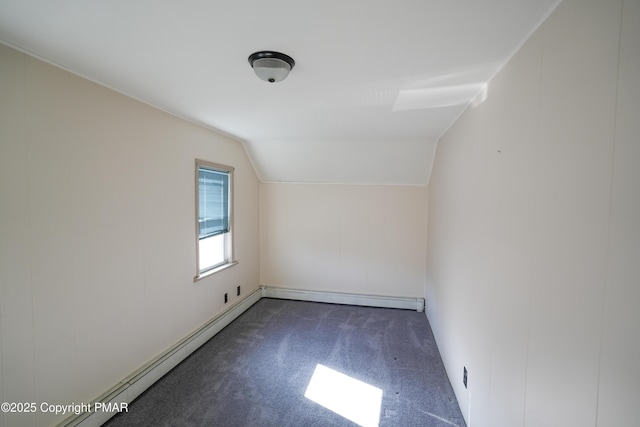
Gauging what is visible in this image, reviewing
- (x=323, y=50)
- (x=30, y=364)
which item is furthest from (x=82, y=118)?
(x=323, y=50)

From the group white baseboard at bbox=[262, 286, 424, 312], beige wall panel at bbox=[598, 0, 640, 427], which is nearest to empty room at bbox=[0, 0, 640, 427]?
beige wall panel at bbox=[598, 0, 640, 427]

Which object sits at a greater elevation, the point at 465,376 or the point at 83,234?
the point at 83,234

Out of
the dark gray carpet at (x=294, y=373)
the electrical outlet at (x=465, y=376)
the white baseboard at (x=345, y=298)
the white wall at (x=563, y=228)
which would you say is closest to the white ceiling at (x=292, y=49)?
the white wall at (x=563, y=228)

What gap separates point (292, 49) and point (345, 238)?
3.28 meters

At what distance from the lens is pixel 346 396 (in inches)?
92.6

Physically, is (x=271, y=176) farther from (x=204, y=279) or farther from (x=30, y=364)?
(x=30, y=364)

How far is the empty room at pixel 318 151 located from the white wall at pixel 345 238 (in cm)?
63

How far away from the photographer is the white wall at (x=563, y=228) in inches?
29.2

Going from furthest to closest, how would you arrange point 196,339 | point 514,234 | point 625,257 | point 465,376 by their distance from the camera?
point 196,339 < point 465,376 < point 514,234 < point 625,257

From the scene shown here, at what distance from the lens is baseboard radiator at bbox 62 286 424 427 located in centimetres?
200

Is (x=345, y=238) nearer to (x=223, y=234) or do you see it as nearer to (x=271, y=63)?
(x=223, y=234)

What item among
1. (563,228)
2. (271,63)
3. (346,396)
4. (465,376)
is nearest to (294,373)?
(346,396)

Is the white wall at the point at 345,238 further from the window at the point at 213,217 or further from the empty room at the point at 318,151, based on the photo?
the window at the point at 213,217

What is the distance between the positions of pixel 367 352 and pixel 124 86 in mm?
3229
